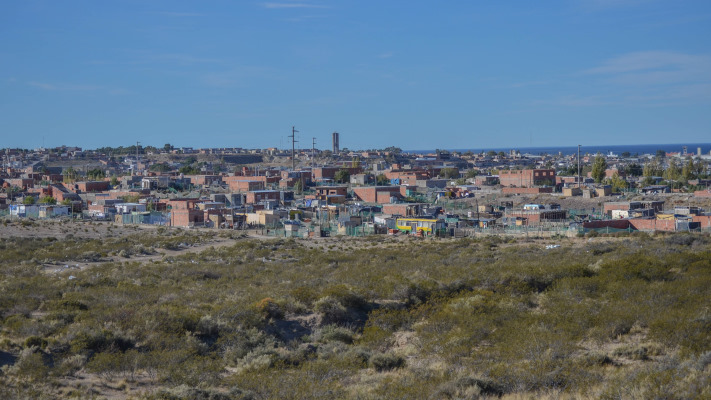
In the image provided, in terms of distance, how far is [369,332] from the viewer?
1611 centimetres

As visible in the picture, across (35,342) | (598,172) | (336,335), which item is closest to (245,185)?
(598,172)

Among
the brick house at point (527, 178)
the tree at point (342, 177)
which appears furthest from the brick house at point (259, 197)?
the brick house at point (527, 178)

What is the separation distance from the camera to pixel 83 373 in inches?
516

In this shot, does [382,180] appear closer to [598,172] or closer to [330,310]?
[598,172]

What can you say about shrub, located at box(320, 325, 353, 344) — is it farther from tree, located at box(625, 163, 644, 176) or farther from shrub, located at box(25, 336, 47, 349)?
tree, located at box(625, 163, 644, 176)

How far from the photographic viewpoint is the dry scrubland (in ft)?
38.3

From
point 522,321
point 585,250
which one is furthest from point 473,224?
point 522,321

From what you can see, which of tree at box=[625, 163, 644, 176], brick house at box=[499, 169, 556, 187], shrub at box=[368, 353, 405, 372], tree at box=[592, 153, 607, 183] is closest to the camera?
shrub at box=[368, 353, 405, 372]

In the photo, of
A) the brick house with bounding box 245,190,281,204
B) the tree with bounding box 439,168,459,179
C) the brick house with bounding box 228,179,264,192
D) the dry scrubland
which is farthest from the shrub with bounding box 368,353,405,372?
the tree with bounding box 439,168,459,179

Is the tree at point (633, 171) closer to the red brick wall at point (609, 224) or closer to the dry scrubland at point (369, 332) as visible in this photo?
the red brick wall at point (609, 224)

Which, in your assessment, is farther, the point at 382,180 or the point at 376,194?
the point at 382,180

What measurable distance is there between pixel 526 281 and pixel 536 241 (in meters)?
19.0

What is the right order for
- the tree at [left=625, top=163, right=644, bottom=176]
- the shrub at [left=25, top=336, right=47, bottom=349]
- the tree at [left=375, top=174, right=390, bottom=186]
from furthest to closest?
1. the tree at [left=625, top=163, right=644, bottom=176]
2. the tree at [left=375, top=174, right=390, bottom=186]
3. the shrub at [left=25, top=336, right=47, bottom=349]

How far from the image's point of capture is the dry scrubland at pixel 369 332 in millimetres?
11664
